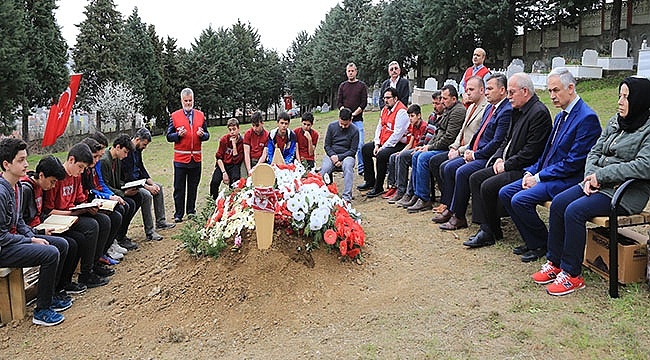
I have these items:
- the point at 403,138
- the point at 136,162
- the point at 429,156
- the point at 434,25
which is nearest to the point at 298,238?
the point at 429,156

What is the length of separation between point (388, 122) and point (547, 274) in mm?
4491

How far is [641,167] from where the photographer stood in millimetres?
4258

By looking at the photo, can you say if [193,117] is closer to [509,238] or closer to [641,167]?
[509,238]

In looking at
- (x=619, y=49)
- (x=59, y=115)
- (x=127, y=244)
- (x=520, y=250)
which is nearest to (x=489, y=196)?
(x=520, y=250)

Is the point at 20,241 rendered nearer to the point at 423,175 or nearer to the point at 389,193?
the point at 423,175

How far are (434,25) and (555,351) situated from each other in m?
28.4

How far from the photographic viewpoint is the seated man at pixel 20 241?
14.6ft

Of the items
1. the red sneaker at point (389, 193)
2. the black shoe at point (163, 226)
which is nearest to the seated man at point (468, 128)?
the red sneaker at point (389, 193)

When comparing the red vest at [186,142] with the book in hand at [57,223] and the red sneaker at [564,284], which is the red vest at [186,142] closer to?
the book in hand at [57,223]

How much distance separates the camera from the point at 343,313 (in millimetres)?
4445

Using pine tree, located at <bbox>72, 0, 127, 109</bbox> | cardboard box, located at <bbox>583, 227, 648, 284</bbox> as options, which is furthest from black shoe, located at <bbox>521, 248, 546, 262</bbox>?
pine tree, located at <bbox>72, 0, 127, 109</bbox>

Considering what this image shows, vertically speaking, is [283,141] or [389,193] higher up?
[283,141]

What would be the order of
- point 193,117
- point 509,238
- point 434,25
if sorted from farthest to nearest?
point 434,25
point 193,117
point 509,238

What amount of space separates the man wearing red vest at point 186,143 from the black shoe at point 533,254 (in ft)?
16.1
